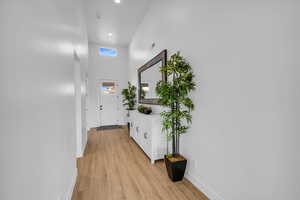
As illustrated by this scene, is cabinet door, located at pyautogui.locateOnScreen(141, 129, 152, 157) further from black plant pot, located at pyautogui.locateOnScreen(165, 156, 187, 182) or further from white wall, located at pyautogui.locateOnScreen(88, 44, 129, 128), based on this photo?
white wall, located at pyautogui.locateOnScreen(88, 44, 129, 128)

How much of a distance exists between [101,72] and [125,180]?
16.0 ft

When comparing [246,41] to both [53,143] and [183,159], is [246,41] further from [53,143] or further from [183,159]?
[53,143]

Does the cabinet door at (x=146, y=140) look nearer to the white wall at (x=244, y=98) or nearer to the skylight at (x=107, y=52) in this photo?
the white wall at (x=244, y=98)

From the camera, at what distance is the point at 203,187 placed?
1.79m

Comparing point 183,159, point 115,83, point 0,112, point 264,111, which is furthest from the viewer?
point 115,83

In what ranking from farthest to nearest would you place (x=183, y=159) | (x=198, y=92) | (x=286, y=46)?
(x=183, y=159) < (x=198, y=92) < (x=286, y=46)

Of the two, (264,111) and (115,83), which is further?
(115,83)

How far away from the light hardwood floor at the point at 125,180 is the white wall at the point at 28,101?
79cm

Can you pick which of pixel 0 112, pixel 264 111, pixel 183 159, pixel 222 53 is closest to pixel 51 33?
pixel 0 112

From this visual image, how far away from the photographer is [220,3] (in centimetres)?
152

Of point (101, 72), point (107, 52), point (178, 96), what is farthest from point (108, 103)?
point (178, 96)

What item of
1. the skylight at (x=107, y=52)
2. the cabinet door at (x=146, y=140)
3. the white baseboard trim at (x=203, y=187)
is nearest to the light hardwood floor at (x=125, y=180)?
the white baseboard trim at (x=203, y=187)

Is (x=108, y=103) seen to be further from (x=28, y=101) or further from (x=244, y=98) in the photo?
(x=244, y=98)

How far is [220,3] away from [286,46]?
914mm
